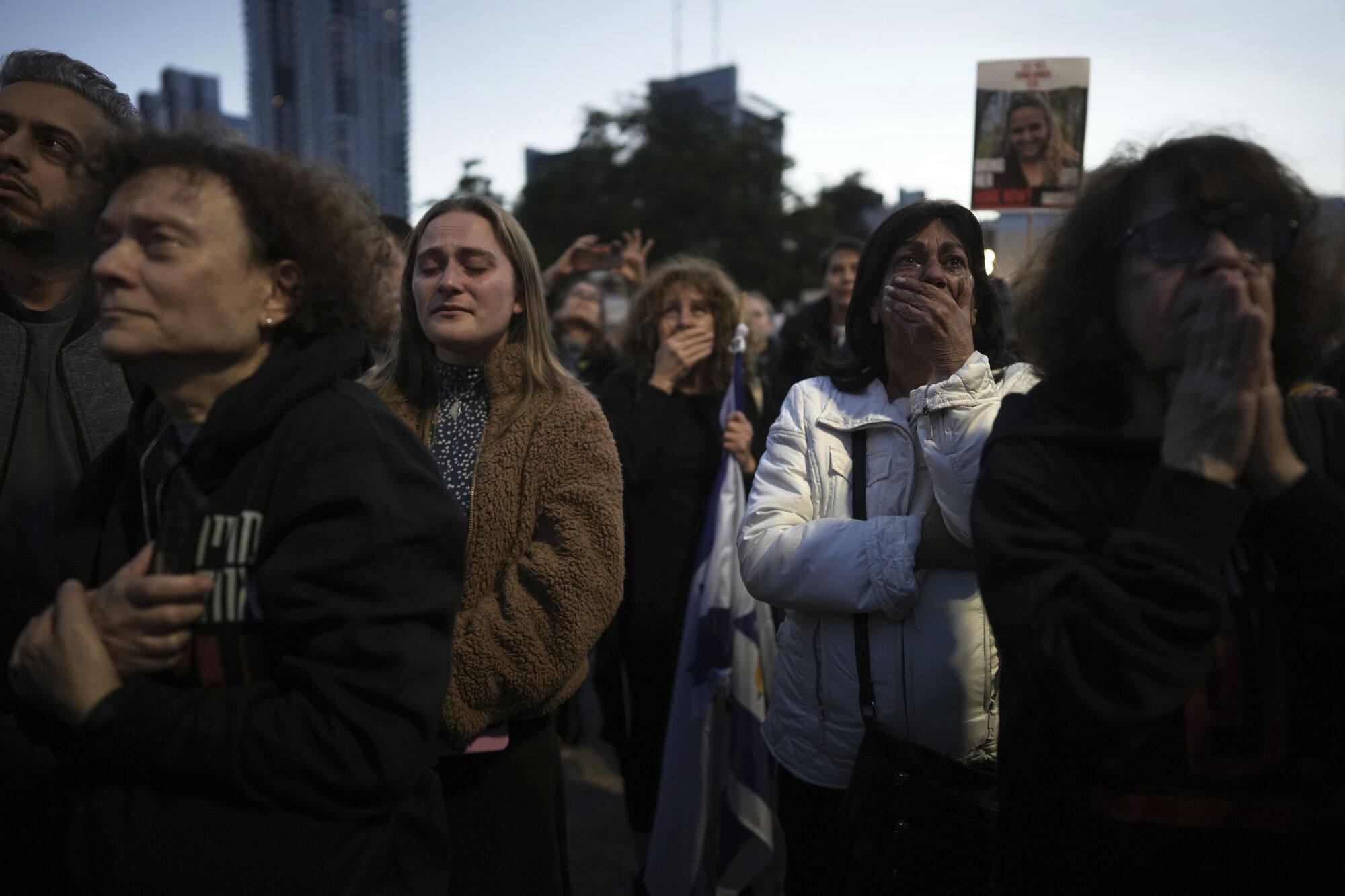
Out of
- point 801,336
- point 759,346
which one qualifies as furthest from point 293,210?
point 759,346

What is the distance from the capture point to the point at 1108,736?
1253 millimetres

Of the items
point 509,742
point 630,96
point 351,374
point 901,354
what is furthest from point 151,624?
point 630,96

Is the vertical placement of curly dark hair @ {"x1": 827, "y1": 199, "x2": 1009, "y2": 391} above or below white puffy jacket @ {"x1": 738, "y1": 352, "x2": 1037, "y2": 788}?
above

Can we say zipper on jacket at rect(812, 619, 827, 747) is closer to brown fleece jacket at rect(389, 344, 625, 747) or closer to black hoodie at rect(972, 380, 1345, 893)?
brown fleece jacket at rect(389, 344, 625, 747)

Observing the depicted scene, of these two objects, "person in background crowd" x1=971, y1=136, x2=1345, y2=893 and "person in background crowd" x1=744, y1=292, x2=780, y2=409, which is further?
"person in background crowd" x1=744, y1=292, x2=780, y2=409

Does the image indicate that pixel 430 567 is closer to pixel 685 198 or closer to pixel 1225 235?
pixel 1225 235

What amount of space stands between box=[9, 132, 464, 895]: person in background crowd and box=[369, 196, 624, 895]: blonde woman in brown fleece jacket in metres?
0.59

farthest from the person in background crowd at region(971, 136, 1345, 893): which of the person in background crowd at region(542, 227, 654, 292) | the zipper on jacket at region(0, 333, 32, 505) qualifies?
the person in background crowd at region(542, 227, 654, 292)

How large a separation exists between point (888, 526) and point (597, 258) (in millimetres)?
3071

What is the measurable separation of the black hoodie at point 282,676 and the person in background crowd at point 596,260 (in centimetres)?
322

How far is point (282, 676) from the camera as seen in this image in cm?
130

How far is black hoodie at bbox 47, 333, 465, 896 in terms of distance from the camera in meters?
1.25

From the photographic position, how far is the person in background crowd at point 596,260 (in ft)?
15.3

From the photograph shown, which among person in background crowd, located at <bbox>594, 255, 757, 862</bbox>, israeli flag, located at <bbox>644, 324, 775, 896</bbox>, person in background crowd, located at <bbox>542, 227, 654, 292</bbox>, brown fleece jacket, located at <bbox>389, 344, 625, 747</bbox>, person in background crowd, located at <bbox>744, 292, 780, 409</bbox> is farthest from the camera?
person in background crowd, located at <bbox>542, 227, 654, 292</bbox>
